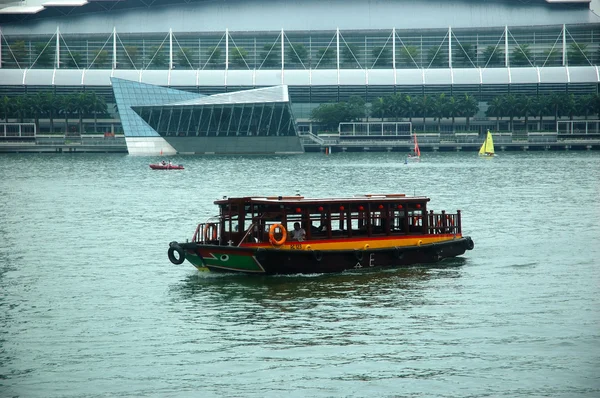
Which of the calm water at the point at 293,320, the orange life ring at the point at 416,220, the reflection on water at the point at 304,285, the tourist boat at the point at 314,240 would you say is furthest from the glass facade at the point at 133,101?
the reflection on water at the point at 304,285

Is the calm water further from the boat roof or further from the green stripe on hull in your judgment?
the boat roof

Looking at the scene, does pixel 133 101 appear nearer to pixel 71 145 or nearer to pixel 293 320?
pixel 71 145

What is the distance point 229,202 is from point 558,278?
48.1 ft

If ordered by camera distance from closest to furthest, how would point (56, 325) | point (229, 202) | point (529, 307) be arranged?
point (56, 325), point (529, 307), point (229, 202)

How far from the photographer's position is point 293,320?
122 ft

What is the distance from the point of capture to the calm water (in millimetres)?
30062

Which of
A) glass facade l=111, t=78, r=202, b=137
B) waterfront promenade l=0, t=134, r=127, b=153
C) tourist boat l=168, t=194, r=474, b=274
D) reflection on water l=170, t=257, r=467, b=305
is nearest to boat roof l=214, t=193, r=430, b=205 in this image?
tourist boat l=168, t=194, r=474, b=274

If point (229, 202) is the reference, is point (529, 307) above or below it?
below

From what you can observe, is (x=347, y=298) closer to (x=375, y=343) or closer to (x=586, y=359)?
(x=375, y=343)

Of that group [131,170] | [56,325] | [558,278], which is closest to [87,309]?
[56,325]

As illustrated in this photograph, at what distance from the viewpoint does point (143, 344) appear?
34219 mm

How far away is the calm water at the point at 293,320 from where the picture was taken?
1184 inches

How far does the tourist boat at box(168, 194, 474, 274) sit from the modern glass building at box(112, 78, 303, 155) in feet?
452

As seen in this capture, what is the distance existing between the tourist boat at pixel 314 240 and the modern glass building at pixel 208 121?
137888 mm
